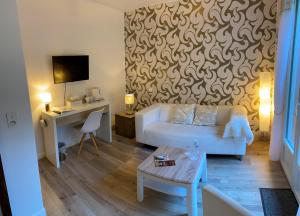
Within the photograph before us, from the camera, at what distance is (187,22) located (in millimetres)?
4180

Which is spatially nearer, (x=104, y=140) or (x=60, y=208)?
(x=60, y=208)

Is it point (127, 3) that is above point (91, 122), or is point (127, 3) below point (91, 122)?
above

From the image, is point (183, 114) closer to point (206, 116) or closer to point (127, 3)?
point (206, 116)

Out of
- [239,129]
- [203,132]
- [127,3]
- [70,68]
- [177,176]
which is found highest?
[127,3]

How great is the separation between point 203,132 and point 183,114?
0.58 meters

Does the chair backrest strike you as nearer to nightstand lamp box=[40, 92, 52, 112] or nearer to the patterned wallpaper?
nightstand lamp box=[40, 92, 52, 112]

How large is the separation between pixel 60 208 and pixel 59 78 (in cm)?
202

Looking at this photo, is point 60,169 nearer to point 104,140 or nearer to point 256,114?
point 104,140

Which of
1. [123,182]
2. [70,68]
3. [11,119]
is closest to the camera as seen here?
[11,119]

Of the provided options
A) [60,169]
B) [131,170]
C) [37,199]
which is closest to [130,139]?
[131,170]

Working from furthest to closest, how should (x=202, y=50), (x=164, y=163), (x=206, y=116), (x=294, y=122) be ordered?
(x=202, y=50) → (x=206, y=116) → (x=294, y=122) → (x=164, y=163)

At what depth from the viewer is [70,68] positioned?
3.78 meters

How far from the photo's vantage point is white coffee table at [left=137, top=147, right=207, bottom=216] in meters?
2.23

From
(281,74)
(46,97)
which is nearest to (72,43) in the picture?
(46,97)
